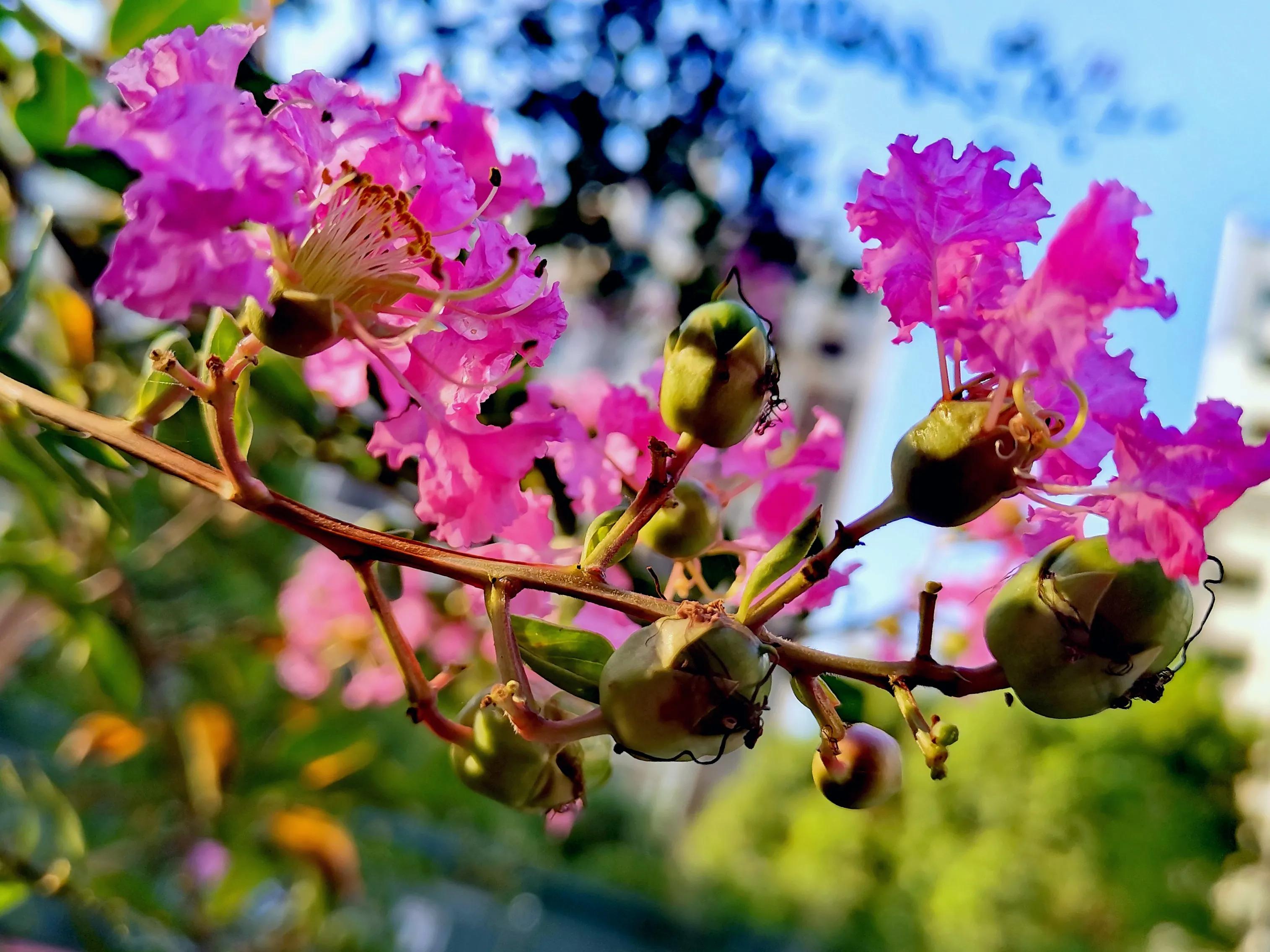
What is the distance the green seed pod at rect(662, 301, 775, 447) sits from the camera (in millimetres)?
294

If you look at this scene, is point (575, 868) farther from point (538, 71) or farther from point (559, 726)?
point (559, 726)

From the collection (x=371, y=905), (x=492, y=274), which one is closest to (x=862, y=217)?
(x=492, y=274)

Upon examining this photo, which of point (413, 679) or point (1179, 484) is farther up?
point (1179, 484)

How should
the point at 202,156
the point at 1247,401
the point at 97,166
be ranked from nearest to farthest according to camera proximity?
the point at 202,156
the point at 97,166
the point at 1247,401

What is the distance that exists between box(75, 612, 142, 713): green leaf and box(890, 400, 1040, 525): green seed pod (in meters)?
0.82

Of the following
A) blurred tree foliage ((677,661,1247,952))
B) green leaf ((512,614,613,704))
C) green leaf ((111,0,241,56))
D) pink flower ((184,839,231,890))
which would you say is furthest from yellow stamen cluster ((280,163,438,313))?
blurred tree foliage ((677,661,1247,952))

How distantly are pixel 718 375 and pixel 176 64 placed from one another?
17cm

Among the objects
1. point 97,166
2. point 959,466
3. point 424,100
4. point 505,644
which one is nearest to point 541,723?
point 505,644

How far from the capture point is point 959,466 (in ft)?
0.87

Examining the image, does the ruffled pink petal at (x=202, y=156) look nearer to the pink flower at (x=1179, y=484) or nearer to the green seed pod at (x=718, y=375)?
the green seed pod at (x=718, y=375)

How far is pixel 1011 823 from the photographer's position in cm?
555

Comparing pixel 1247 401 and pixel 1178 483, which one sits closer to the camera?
pixel 1178 483

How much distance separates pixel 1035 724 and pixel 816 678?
601cm

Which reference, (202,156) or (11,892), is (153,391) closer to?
(202,156)
